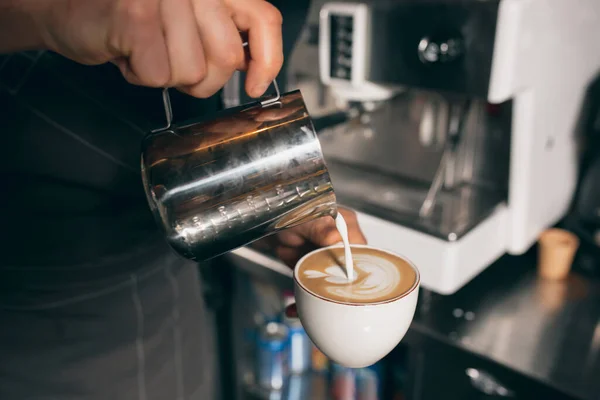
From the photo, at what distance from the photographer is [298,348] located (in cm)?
171

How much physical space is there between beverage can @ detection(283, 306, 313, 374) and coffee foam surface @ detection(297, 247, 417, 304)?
A: 0.97 meters

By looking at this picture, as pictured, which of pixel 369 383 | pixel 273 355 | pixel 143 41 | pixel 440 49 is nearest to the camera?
pixel 143 41

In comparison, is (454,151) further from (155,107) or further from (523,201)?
(155,107)

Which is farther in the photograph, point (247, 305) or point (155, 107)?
point (247, 305)

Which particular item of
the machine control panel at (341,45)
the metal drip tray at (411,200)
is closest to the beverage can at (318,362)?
the metal drip tray at (411,200)

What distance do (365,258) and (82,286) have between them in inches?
17.7

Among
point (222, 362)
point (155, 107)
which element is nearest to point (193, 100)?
point (155, 107)

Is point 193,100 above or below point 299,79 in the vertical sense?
above

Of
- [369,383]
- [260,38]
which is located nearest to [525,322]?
[369,383]

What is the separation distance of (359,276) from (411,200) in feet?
2.12

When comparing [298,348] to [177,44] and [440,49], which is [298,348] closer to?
[440,49]

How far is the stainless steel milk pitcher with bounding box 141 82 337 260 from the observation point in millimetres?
581

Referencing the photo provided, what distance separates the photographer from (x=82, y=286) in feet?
2.93

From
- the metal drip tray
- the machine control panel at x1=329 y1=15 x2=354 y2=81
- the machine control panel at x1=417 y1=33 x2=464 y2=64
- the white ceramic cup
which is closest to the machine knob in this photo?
the machine control panel at x1=417 y1=33 x2=464 y2=64
